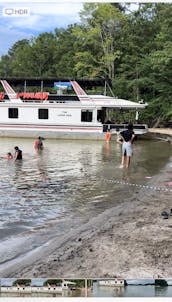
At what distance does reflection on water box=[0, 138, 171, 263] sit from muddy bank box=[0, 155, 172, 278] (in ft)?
1.67

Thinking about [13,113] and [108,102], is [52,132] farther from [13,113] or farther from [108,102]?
[108,102]

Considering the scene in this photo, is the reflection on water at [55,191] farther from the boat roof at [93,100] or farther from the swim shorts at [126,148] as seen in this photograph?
the boat roof at [93,100]

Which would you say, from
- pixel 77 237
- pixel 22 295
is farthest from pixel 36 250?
pixel 22 295

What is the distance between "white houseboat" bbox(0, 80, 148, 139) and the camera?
27703 mm

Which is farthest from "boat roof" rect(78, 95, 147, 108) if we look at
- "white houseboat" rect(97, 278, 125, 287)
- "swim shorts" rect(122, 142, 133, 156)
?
"white houseboat" rect(97, 278, 125, 287)

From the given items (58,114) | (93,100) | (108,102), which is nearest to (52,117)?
(58,114)

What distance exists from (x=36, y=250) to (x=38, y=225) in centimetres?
155

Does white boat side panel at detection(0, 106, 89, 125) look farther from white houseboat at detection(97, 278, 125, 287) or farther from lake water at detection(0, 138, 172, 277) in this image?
white houseboat at detection(97, 278, 125, 287)

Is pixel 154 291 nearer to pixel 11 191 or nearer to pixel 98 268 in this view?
pixel 98 268

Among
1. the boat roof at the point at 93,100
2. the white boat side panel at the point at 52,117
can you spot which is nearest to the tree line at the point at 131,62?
the boat roof at the point at 93,100

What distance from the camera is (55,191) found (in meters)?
10.3

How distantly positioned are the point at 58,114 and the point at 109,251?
23852 mm

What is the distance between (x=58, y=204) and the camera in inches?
345

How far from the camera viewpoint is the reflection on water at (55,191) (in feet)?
21.8
